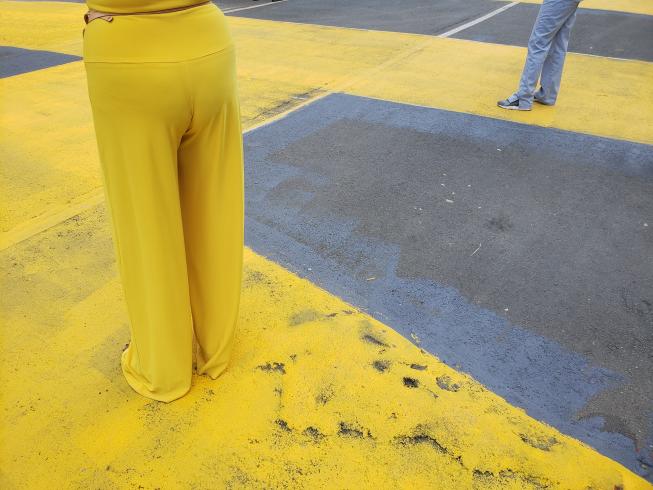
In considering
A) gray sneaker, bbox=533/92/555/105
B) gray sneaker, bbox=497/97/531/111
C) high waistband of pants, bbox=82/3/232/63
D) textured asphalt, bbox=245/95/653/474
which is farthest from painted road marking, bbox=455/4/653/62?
high waistband of pants, bbox=82/3/232/63

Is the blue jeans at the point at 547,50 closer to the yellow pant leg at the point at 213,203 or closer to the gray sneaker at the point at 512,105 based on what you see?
the gray sneaker at the point at 512,105

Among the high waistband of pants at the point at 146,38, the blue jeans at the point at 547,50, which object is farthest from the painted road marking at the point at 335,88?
the high waistband of pants at the point at 146,38

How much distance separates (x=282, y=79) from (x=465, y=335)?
479 centimetres

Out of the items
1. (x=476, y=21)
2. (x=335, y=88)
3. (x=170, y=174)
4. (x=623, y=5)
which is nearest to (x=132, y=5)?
(x=170, y=174)

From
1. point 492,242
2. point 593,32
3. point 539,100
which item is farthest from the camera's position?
point 593,32

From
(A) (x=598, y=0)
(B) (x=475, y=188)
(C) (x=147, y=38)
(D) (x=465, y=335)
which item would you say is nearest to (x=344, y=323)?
(D) (x=465, y=335)

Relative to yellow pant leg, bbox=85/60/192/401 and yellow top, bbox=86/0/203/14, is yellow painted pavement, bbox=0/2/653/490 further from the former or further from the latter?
yellow top, bbox=86/0/203/14

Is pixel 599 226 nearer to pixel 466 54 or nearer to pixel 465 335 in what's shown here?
pixel 465 335

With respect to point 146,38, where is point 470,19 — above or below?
below

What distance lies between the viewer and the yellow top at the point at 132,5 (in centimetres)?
160

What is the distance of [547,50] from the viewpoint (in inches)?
215

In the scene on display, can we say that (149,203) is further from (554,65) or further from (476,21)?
(476,21)

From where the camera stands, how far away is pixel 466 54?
7977mm

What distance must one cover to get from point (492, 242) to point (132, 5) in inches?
104
